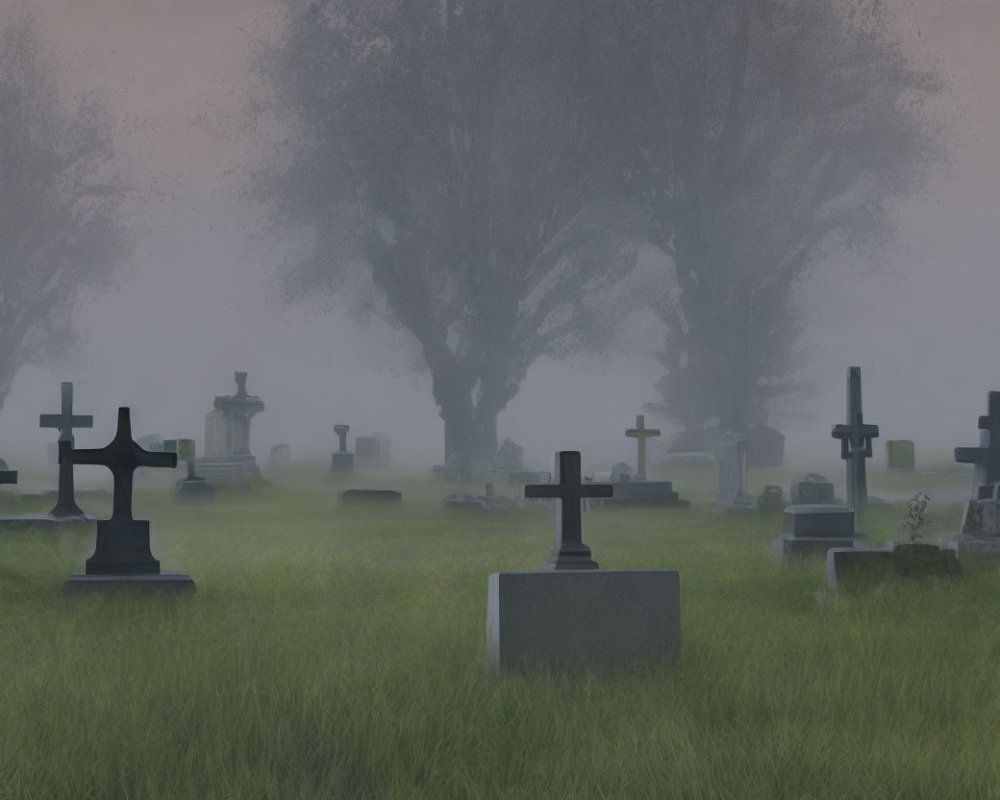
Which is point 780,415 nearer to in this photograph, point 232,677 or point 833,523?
point 833,523

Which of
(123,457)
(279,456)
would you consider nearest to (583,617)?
(123,457)

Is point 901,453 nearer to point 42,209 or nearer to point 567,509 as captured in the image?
point 567,509

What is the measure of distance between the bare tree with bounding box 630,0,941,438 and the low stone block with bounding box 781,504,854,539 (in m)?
Result: 18.7

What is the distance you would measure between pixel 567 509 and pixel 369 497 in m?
14.0

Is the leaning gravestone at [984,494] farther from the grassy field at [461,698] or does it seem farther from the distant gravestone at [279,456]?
the distant gravestone at [279,456]

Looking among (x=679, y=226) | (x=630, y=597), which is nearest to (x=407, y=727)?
(x=630, y=597)

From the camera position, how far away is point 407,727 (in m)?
4.94

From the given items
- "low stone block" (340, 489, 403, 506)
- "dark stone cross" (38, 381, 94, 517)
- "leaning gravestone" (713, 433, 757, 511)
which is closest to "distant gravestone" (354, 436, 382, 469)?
"low stone block" (340, 489, 403, 506)

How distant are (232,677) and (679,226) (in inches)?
1029

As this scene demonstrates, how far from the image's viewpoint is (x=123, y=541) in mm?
9711

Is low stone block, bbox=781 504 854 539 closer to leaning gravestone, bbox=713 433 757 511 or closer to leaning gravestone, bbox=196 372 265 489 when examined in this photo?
leaning gravestone, bbox=713 433 757 511

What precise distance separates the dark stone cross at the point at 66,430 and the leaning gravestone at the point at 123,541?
4785mm

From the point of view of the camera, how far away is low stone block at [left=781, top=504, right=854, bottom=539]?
12.4 meters

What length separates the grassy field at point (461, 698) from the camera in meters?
4.36
